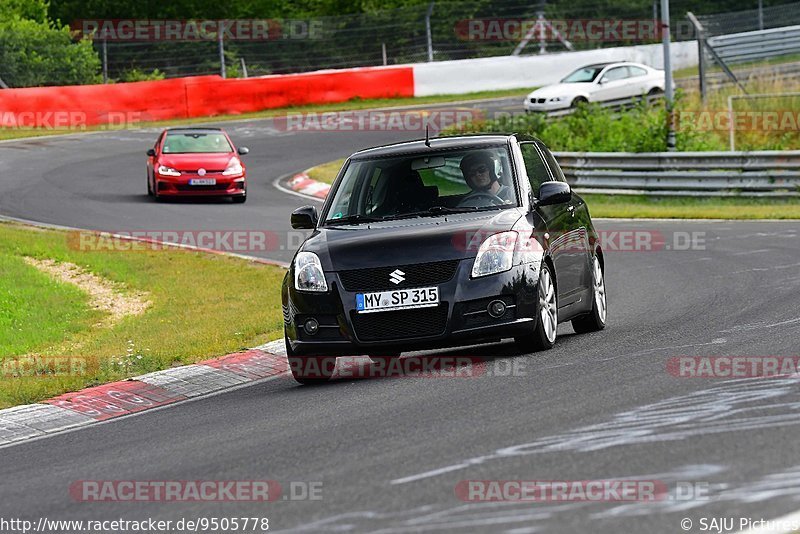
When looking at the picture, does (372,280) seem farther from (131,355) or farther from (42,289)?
(42,289)

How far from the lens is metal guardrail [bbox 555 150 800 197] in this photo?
25.7 meters

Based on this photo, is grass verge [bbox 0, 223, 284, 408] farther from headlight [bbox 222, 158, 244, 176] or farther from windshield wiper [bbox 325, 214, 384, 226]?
headlight [bbox 222, 158, 244, 176]

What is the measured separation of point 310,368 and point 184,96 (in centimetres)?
3299

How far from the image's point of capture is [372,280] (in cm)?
960

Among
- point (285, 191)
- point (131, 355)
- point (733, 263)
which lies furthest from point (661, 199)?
point (131, 355)

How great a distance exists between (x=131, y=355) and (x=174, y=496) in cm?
566

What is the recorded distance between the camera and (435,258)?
9.55 m
